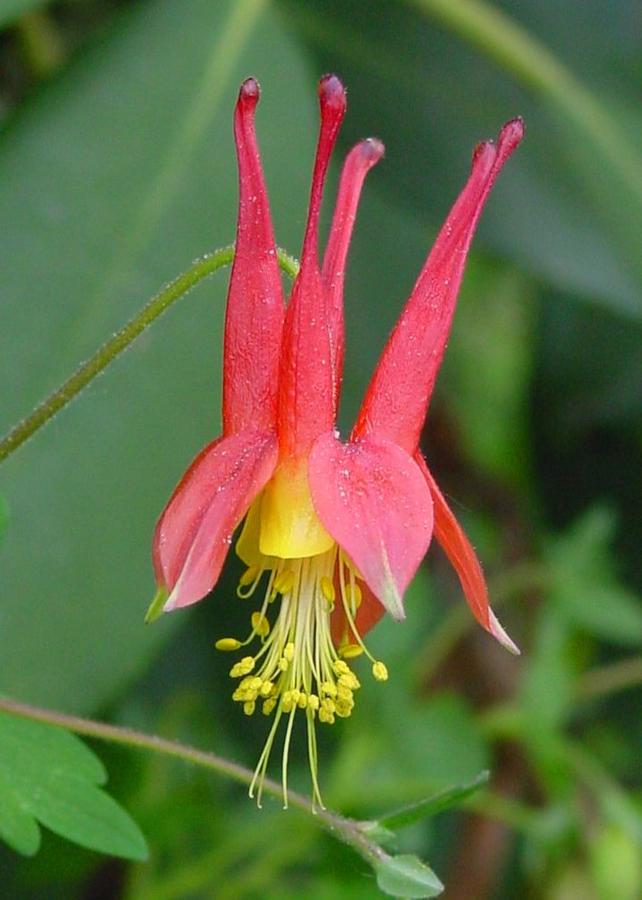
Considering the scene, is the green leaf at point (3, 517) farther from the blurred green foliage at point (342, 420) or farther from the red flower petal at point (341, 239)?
the red flower petal at point (341, 239)

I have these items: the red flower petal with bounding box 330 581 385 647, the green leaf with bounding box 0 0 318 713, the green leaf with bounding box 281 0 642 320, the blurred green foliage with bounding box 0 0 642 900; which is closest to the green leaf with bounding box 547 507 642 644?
the blurred green foliage with bounding box 0 0 642 900

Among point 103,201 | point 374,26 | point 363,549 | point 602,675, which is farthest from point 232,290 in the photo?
point 602,675

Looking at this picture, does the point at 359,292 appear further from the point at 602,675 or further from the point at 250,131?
A: the point at 250,131

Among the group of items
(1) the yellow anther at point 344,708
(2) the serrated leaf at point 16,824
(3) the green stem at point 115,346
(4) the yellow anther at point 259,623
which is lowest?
(2) the serrated leaf at point 16,824

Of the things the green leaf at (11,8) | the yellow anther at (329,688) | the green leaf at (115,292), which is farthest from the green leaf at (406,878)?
the green leaf at (11,8)

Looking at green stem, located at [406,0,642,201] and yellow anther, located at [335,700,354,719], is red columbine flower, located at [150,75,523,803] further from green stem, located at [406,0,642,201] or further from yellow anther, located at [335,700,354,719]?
green stem, located at [406,0,642,201]

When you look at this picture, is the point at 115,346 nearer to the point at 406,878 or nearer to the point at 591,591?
the point at 406,878
